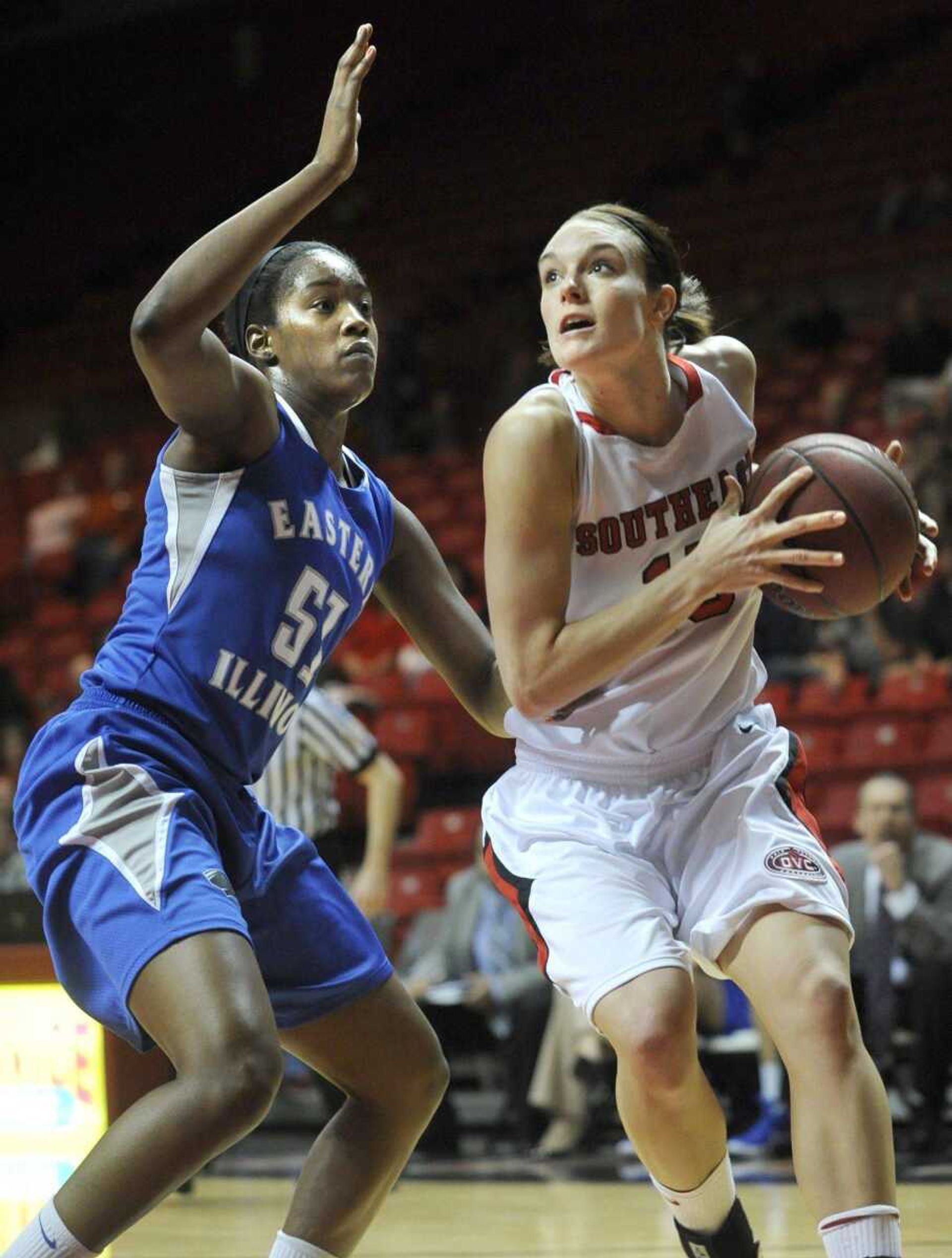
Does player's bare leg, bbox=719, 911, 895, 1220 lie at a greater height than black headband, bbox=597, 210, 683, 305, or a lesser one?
lesser

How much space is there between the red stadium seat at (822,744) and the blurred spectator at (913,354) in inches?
117

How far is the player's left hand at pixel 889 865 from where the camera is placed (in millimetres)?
6730

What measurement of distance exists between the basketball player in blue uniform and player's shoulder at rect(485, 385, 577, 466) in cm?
29

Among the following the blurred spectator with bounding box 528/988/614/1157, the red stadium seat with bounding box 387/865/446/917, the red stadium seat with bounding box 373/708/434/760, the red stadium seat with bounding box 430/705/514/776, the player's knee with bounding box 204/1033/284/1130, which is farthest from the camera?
the red stadium seat with bounding box 430/705/514/776

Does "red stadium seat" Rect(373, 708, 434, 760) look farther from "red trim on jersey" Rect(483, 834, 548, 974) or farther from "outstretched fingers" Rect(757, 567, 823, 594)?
"outstretched fingers" Rect(757, 567, 823, 594)

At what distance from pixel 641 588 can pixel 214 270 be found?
904 millimetres

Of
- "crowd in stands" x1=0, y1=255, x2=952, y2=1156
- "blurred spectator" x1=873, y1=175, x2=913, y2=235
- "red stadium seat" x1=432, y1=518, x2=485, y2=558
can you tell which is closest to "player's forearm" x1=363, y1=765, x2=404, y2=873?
"crowd in stands" x1=0, y1=255, x2=952, y2=1156

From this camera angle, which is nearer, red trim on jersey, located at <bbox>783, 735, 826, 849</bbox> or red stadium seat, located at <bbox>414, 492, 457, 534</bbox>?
red trim on jersey, located at <bbox>783, 735, 826, 849</bbox>

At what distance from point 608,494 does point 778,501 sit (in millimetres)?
413

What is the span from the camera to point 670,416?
10.9 feet

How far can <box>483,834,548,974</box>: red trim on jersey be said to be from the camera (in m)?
3.19

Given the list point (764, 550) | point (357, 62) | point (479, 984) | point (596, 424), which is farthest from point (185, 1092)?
point (479, 984)

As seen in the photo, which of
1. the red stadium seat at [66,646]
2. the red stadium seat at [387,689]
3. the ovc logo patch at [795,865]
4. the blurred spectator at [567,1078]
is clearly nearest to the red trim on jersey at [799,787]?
Answer: the ovc logo patch at [795,865]

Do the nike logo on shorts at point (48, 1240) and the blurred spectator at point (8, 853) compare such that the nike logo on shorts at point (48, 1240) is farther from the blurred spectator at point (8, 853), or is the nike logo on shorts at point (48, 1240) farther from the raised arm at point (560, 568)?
the blurred spectator at point (8, 853)
